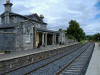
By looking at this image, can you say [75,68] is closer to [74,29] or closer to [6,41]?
[6,41]

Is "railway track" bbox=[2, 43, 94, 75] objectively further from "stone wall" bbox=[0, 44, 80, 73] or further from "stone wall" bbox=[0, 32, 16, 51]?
"stone wall" bbox=[0, 32, 16, 51]

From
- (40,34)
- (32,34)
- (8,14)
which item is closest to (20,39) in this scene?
(32,34)

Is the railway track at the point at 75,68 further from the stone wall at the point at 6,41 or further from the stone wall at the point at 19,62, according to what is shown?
the stone wall at the point at 6,41

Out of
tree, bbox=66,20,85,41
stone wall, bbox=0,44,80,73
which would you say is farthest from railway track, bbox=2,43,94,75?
tree, bbox=66,20,85,41

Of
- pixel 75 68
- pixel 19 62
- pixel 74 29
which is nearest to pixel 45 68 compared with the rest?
pixel 75 68

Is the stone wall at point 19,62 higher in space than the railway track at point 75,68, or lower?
higher

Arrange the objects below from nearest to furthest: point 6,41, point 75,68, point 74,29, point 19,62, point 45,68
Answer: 1. point 75,68
2. point 45,68
3. point 19,62
4. point 6,41
5. point 74,29

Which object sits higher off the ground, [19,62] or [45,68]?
[19,62]

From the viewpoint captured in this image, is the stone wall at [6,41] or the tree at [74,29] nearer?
the stone wall at [6,41]

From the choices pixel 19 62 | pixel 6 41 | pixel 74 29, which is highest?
pixel 74 29

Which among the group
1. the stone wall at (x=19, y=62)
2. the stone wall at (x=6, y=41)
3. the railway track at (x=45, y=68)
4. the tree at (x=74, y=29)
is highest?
A: the tree at (x=74, y=29)

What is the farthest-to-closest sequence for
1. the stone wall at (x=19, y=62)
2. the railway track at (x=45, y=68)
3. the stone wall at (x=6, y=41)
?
the stone wall at (x=6, y=41), the stone wall at (x=19, y=62), the railway track at (x=45, y=68)

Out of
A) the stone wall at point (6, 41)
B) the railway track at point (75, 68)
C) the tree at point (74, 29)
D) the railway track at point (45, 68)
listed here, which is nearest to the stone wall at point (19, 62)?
the railway track at point (45, 68)

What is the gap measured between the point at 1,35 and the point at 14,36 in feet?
5.72
